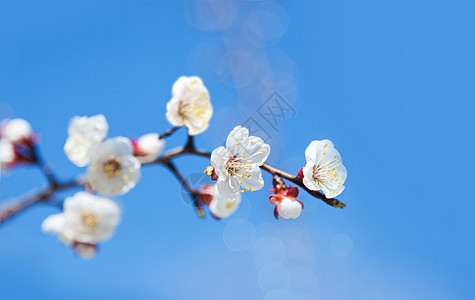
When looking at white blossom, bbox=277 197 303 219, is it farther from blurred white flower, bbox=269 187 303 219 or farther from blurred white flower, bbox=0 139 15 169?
blurred white flower, bbox=0 139 15 169

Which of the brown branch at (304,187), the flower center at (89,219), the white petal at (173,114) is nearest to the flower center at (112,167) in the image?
the white petal at (173,114)

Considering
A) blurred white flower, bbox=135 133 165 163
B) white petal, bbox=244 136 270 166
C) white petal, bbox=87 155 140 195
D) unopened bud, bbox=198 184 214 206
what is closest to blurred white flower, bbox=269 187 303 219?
white petal, bbox=244 136 270 166

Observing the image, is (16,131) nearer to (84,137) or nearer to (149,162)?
(84,137)

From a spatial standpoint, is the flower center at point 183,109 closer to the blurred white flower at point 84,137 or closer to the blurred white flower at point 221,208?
the blurred white flower at point 84,137

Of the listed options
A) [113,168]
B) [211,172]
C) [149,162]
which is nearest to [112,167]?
[113,168]

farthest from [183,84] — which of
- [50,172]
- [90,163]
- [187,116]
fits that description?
[50,172]

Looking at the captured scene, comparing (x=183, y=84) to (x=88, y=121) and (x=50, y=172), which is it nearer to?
(x=88, y=121)
